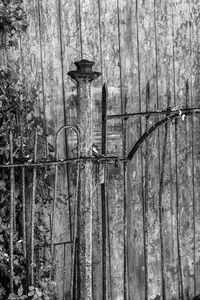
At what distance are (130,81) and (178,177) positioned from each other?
2.99 feet

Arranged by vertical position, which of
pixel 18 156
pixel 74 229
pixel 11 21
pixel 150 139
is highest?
pixel 11 21

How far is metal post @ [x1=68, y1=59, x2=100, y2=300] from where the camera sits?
2.91m

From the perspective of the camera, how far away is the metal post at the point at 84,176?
2906mm

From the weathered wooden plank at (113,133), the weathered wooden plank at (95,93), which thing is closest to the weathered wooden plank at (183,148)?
the weathered wooden plank at (113,133)

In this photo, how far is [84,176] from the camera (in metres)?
2.99

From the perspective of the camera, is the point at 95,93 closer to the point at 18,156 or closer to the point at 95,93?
the point at 95,93

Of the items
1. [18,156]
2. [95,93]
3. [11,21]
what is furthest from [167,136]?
[11,21]

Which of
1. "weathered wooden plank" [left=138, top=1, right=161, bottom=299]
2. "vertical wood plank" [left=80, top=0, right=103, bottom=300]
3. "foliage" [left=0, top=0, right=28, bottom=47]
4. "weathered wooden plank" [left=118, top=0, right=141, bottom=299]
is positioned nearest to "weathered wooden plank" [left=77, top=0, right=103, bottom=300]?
"vertical wood plank" [left=80, top=0, right=103, bottom=300]

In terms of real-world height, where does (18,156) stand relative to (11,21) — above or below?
below

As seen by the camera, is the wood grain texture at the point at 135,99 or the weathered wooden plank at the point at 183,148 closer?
the wood grain texture at the point at 135,99

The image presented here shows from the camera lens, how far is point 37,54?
3.45m

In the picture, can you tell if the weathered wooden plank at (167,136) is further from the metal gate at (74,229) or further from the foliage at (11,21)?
the foliage at (11,21)

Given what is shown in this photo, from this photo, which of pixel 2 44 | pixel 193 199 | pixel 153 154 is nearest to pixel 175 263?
pixel 193 199

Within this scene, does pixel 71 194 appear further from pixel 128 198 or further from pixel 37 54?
pixel 37 54
